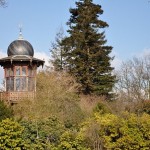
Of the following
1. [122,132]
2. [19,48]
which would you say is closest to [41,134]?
[122,132]

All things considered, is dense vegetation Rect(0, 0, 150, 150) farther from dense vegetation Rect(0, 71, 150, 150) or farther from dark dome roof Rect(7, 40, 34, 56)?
dark dome roof Rect(7, 40, 34, 56)

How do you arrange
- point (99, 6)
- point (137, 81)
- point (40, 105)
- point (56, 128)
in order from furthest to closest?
1. point (137, 81)
2. point (99, 6)
3. point (40, 105)
4. point (56, 128)

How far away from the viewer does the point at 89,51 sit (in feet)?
98.1

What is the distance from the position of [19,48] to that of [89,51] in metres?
6.71

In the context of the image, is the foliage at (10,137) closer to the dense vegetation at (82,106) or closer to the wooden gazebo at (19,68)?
the dense vegetation at (82,106)

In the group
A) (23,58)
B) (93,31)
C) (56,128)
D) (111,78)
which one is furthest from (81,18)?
(56,128)

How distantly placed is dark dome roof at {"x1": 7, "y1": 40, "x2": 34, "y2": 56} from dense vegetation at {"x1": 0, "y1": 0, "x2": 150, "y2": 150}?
2229mm

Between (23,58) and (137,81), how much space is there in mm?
18347

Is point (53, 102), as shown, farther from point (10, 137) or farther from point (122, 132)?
point (10, 137)

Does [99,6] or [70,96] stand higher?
[99,6]

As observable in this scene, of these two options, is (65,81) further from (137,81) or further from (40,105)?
(137,81)

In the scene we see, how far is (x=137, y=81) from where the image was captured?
4022cm

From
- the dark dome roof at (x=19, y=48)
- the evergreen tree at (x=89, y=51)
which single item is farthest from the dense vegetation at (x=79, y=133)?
the evergreen tree at (x=89, y=51)

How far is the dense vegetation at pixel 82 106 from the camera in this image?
14695 mm
